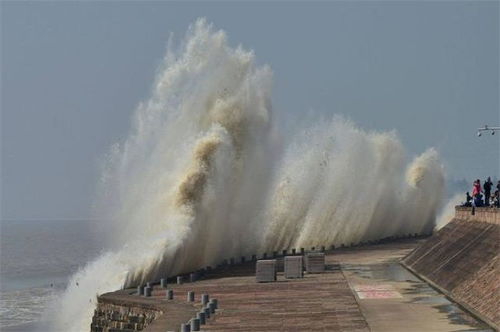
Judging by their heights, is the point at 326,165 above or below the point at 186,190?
above

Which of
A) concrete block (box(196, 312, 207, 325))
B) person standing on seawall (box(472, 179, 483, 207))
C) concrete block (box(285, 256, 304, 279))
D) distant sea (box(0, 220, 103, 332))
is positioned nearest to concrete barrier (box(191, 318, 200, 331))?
concrete block (box(196, 312, 207, 325))

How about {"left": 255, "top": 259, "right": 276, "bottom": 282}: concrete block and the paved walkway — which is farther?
{"left": 255, "top": 259, "right": 276, "bottom": 282}: concrete block

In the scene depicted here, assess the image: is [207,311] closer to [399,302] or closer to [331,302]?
[331,302]

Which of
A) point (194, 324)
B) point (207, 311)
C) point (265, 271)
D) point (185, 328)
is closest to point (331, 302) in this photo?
point (207, 311)

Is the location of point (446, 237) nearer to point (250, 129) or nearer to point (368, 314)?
point (250, 129)

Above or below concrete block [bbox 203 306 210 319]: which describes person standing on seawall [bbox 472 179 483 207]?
above

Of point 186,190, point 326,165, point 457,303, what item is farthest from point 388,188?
point 457,303

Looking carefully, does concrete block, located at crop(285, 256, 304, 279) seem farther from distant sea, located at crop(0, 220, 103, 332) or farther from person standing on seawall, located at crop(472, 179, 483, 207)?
distant sea, located at crop(0, 220, 103, 332)

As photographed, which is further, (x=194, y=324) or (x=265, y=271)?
(x=265, y=271)
